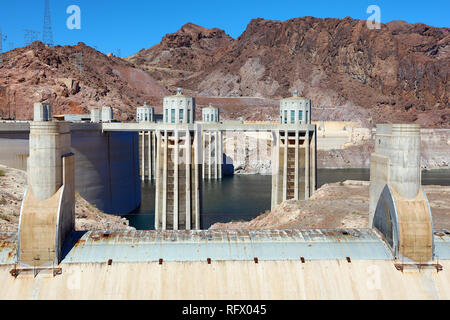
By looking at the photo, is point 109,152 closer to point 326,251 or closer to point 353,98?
point 326,251

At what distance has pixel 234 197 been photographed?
2689 inches

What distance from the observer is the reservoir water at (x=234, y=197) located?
52906 mm

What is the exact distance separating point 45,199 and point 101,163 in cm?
3148

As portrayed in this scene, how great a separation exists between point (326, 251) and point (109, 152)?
119 ft

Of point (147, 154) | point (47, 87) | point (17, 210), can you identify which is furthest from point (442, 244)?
point (47, 87)

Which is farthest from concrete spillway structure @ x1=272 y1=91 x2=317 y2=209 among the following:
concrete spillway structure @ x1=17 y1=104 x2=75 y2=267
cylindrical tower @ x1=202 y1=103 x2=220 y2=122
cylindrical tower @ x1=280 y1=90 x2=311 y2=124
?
concrete spillway structure @ x1=17 y1=104 x2=75 y2=267

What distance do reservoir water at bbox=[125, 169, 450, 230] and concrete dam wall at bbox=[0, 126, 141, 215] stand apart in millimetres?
2739

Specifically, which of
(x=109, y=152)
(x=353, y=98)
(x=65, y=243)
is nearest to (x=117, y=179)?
(x=109, y=152)

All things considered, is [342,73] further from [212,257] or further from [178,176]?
[212,257]

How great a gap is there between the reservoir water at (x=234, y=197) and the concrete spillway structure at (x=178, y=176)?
129 inches

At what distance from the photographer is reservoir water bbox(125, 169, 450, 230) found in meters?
52.9

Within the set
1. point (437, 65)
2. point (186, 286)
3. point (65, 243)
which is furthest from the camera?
point (437, 65)

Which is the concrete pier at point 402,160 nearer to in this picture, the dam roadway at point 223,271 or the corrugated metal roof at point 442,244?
the corrugated metal roof at point 442,244

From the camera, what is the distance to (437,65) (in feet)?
621
